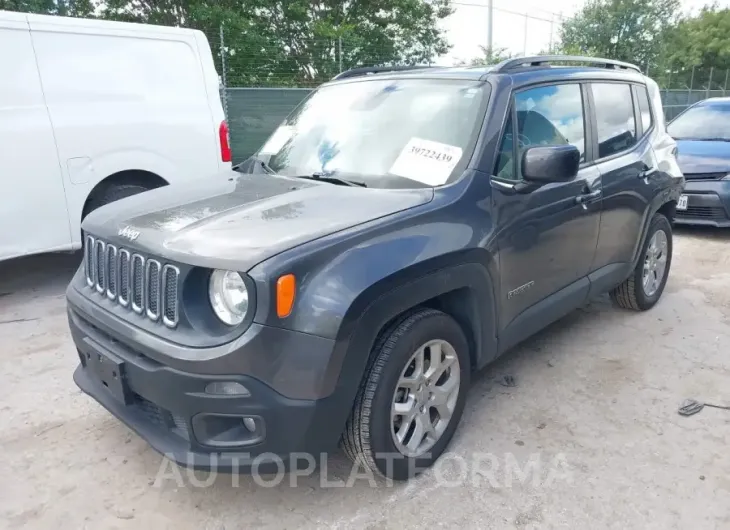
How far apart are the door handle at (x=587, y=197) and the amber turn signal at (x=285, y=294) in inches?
80.3

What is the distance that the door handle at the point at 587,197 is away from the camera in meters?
3.45

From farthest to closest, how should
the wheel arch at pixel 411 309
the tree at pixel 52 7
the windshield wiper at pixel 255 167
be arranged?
the tree at pixel 52 7, the windshield wiper at pixel 255 167, the wheel arch at pixel 411 309

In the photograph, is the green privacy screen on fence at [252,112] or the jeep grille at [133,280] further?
the green privacy screen on fence at [252,112]

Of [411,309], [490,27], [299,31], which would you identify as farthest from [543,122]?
[490,27]

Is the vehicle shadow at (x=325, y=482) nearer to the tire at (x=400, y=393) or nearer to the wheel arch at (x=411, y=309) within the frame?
the tire at (x=400, y=393)

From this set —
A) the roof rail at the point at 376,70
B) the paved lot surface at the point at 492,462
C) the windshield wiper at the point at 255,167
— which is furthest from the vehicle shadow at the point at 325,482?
the roof rail at the point at 376,70

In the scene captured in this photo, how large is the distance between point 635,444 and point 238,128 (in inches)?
310

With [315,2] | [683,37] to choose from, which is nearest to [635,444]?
[315,2]

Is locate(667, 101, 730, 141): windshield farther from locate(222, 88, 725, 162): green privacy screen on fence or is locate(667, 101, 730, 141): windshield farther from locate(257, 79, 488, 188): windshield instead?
locate(257, 79, 488, 188): windshield

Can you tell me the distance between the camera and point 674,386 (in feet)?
11.7

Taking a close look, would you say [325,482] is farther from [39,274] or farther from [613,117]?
[39,274]

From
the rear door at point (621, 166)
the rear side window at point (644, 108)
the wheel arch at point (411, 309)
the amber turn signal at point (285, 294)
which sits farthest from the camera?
the rear side window at point (644, 108)

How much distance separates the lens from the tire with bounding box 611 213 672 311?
4.49 meters

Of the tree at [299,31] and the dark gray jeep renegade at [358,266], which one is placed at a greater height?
the tree at [299,31]
